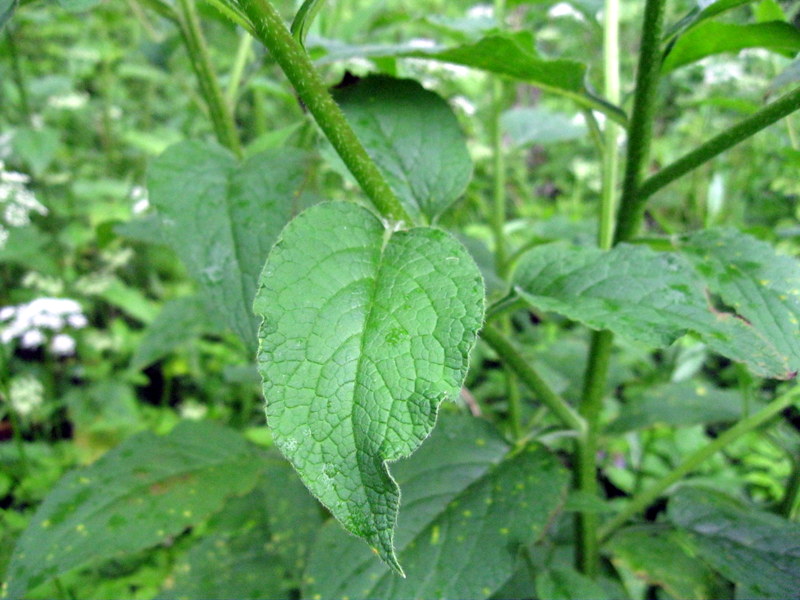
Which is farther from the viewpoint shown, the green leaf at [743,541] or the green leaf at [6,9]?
the green leaf at [743,541]

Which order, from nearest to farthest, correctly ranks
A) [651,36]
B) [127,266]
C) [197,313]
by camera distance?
[651,36] < [197,313] < [127,266]

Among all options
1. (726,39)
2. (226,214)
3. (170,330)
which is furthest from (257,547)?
(726,39)

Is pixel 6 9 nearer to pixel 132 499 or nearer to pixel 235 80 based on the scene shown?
pixel 235 80

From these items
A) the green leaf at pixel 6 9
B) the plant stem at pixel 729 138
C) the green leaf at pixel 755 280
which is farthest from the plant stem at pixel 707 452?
the green leaf at pixel 6 9

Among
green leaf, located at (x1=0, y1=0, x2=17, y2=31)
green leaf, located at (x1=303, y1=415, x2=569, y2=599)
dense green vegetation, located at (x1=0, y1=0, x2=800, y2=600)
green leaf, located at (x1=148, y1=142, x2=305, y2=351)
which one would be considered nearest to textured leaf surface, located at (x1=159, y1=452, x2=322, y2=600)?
dense green vegetation, located at (x1=0, y1=0, x2=800, y2=600)

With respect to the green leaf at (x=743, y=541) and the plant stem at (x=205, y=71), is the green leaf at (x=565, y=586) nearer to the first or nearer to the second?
the green leaf at (x=743, y=541)

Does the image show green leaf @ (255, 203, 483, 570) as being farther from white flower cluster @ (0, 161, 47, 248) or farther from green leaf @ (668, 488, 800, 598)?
white flower cluster @ (0, 161, 47, 248)

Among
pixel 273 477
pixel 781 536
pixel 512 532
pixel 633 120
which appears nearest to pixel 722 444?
pixel 781 536

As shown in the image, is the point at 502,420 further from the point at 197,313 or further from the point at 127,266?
the point at 127,266
